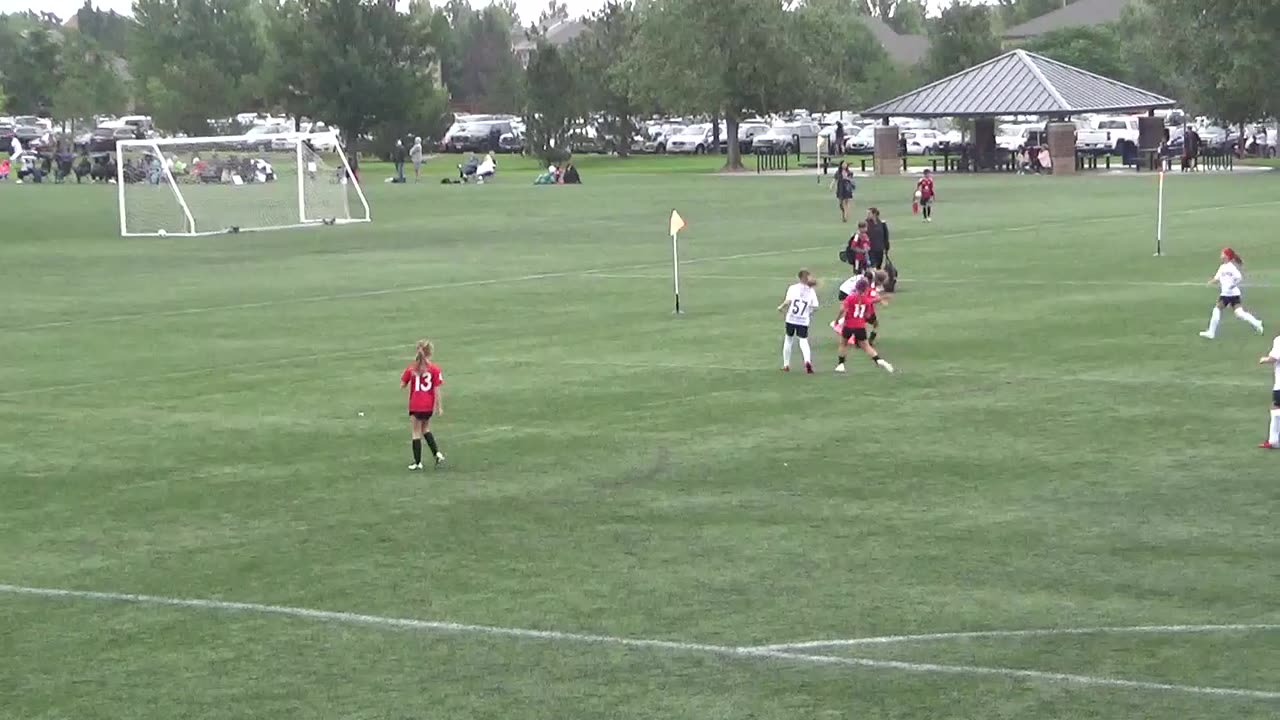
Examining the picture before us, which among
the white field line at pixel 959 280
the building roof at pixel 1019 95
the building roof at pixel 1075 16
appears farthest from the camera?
the building roof at pixel 1075 16

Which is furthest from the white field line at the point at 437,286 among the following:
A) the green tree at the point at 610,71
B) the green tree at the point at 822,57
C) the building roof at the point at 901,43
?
the building roof at the point at 901,43

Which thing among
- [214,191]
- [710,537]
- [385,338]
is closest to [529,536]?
[710,537]

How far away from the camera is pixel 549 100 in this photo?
91688 millimetres

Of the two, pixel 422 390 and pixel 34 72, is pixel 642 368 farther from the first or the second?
pixel 34 72

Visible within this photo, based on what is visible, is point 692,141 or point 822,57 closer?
point 822,57

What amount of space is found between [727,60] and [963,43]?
24070 millimetres

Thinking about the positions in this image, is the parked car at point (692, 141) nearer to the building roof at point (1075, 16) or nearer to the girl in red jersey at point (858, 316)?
the building roof at point (1075, 16)

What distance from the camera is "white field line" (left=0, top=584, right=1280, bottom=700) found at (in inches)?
457

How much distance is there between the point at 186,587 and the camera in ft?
46.9

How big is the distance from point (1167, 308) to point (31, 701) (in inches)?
885

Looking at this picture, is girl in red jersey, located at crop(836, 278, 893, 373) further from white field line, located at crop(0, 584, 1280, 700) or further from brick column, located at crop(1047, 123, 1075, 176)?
brick column, located at crop(1047, 123, 1075, 176)

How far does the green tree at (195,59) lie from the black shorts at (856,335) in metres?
89.3

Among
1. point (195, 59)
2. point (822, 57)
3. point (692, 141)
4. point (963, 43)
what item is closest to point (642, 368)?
point (822, 57)

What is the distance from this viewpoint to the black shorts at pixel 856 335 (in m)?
23.9
